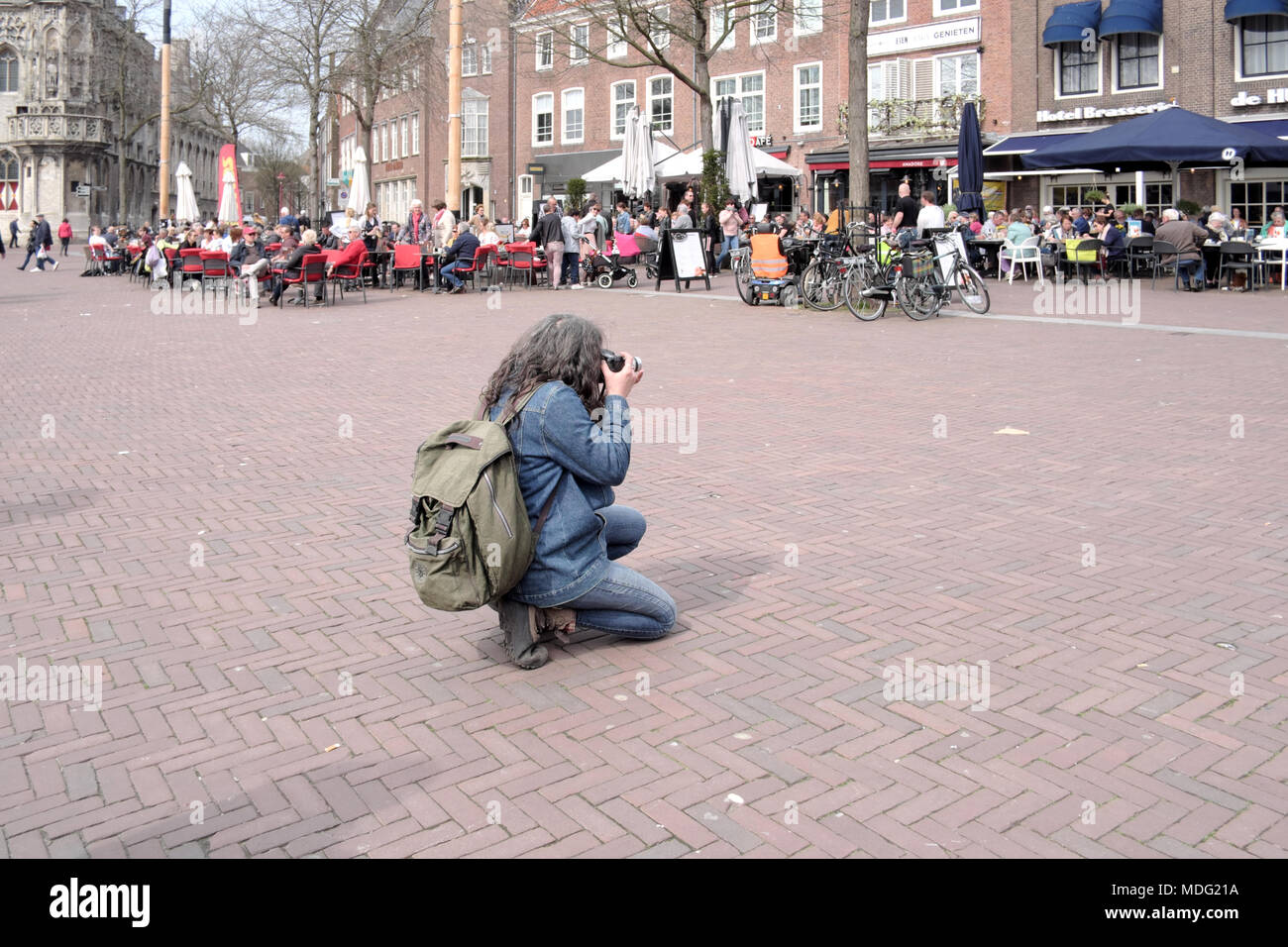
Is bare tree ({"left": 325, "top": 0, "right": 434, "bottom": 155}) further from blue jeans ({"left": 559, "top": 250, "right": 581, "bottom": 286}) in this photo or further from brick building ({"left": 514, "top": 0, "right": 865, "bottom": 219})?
blue jeans ({"left": 559, "top": 250, "right": 581, "bottom": 286})

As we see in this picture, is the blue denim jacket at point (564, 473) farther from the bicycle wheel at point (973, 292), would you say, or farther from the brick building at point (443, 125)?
the brick building at point (443, 125)

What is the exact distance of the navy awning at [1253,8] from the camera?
1118 inches

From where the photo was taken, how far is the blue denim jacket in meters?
4.04

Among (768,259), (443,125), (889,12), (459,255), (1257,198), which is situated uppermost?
(443,125)

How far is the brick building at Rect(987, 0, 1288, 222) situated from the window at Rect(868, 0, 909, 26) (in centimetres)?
358

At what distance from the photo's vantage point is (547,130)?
4862 cm

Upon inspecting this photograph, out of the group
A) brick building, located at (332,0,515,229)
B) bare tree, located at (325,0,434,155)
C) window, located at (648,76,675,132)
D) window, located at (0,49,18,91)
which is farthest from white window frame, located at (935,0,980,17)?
window, located at (0,49,18,91)

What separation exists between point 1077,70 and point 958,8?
4.01m

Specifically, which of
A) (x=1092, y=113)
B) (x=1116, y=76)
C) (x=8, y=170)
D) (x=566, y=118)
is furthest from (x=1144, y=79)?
(x=8, y=170)

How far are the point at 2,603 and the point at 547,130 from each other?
4582 cm

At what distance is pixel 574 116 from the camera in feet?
155

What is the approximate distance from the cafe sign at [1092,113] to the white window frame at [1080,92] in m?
0.35

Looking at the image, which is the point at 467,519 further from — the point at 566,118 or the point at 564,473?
the point at 566,118
